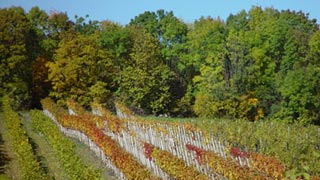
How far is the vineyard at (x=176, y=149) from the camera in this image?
20.2m

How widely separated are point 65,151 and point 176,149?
635 cm

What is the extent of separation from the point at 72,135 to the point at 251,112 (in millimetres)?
24067

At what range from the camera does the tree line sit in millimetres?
51812

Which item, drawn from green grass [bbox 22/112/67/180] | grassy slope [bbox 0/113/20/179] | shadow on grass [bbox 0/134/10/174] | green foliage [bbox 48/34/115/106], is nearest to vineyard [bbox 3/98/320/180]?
green grass [bbox 22/112/67/180]

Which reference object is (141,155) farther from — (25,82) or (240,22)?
(240,22)

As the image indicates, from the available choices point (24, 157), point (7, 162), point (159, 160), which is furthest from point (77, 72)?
point (159, 160)

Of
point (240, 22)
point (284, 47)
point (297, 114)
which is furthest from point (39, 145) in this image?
point (240, 22)

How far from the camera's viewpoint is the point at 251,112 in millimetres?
53156

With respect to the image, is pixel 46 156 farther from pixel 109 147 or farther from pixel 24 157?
pixel 109 147

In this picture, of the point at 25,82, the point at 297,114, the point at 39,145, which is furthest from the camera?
the point at 25,82

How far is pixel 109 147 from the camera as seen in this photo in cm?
2477

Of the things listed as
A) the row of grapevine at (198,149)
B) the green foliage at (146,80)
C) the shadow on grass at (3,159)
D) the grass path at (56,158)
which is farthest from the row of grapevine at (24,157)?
the green foliage at (146,80)

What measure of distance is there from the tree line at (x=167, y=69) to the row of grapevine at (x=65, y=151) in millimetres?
9752

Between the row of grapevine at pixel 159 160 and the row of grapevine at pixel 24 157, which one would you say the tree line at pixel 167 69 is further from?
the row of grapevine at pixel 159 160
